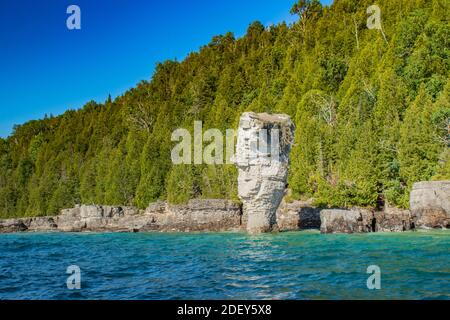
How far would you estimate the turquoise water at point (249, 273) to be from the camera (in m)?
13.5

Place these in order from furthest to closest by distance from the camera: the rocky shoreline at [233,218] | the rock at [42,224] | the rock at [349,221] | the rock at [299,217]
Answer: the rock at [42,224] → the rock at [299,217] → the rock at [349,221] → the rocky shoreline at [233,218]

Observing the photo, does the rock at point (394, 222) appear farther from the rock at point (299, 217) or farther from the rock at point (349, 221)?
the rock at point (299, 217)

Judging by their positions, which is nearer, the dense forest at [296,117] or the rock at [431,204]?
the rock at [431,204]

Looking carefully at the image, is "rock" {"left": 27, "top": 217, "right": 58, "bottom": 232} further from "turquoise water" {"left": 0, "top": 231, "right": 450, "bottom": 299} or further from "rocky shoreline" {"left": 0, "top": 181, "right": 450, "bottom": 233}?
"turquoise water" {"left": 0, "top": 231, "right": 450, "bottom": 299}

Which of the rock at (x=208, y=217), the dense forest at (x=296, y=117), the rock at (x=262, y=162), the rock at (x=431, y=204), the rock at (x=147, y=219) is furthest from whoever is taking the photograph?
the rock at (x=147, y=219)

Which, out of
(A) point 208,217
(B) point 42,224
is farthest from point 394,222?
(B) point 42,224

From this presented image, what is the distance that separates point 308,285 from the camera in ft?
46.9

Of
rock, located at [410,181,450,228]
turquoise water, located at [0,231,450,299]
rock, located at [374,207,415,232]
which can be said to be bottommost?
turquoise water, located at [0,231,450,299]

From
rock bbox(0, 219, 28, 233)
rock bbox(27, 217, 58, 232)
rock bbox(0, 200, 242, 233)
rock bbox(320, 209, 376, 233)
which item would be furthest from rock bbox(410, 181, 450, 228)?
rock bbox(0, 219, 28, 233)

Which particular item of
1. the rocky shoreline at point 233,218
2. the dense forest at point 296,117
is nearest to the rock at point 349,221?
the rocky shoreline at point 233,218

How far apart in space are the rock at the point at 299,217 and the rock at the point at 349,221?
9.13m

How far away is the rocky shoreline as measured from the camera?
33312 millimetres

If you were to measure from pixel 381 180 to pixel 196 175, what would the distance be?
95.1 feet

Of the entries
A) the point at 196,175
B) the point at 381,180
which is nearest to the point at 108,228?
the point at 196,175
